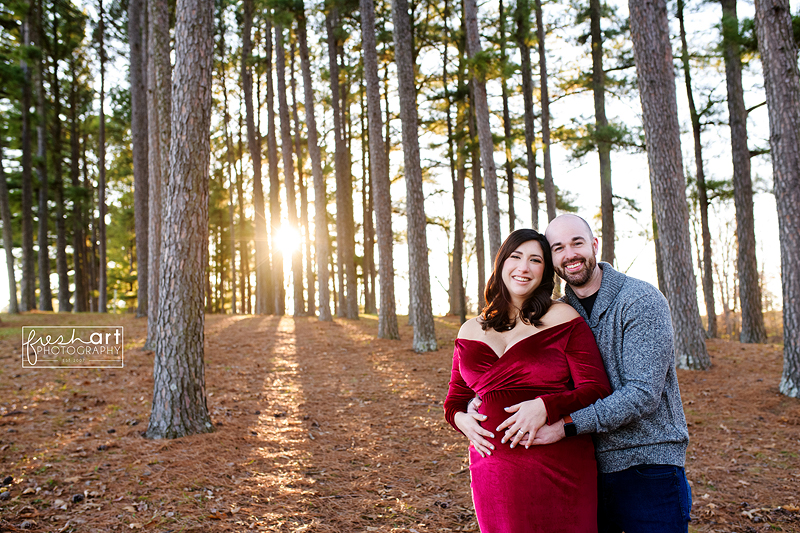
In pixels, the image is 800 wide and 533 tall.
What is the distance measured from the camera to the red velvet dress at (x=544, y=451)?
209 cm

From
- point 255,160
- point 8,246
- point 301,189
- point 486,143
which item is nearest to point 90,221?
point 8,246

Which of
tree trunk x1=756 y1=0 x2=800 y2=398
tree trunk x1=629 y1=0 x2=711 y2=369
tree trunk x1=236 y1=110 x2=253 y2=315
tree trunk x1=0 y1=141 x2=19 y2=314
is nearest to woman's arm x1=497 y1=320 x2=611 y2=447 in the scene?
tree trunk x1=756 y1=0 x2=800 y2=398

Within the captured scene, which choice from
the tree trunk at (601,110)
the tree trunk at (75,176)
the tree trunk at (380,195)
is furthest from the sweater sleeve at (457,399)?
the tree trunk at (75,176)

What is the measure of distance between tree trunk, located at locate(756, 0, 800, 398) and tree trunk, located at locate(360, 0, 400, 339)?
328 inches

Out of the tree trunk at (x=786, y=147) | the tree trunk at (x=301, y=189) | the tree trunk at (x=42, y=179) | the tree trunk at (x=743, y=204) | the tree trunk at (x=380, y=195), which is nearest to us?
the tree trunk at (x=786, y=147)

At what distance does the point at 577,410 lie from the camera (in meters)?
2.11

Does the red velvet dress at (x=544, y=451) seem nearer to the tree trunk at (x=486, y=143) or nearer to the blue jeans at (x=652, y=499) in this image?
the blue jeans at (x=652, y=499)

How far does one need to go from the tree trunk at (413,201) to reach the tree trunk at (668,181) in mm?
4862

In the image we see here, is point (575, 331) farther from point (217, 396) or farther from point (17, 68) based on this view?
point (17, 68)

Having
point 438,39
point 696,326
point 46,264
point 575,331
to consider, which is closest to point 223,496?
point 575,331

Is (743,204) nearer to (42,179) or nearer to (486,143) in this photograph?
(486,143)

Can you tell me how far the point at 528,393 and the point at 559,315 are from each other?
385mm

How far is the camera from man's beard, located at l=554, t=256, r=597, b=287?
7.82 feet

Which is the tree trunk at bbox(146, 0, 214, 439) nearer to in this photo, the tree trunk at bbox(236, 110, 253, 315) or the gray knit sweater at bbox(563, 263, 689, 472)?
the gray knit sweater at bbox(563, 263, 689, 472)
